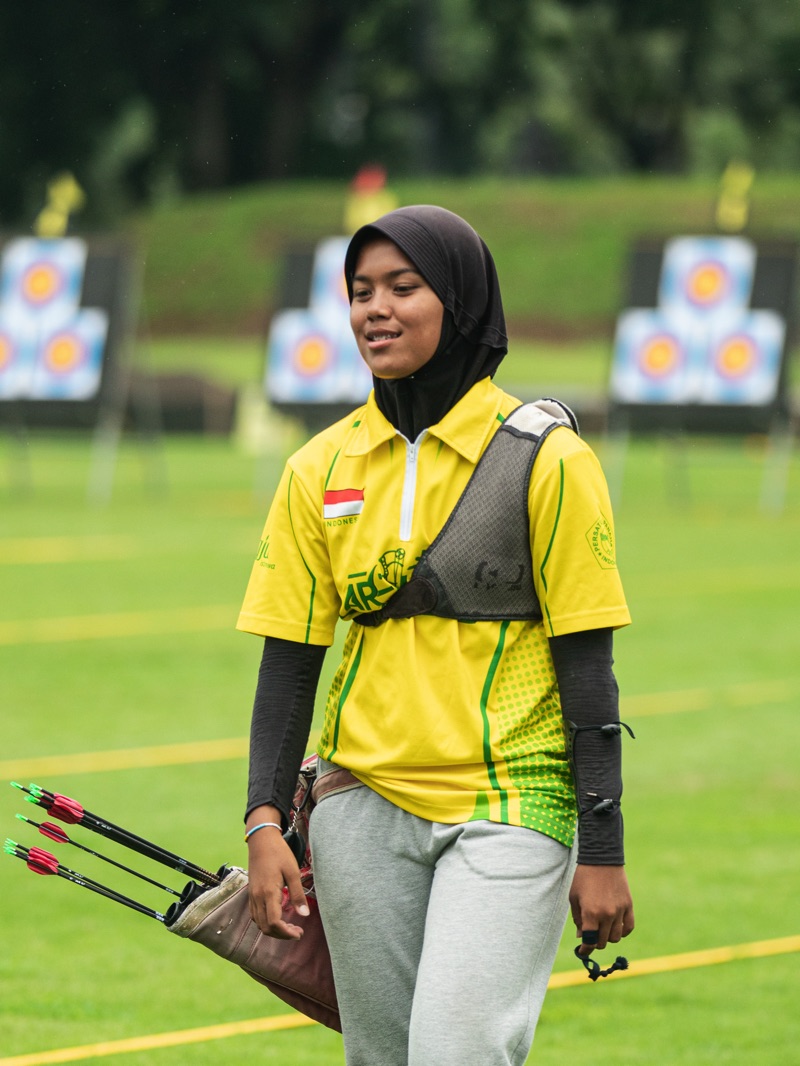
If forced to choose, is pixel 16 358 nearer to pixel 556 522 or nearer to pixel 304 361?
pixel 304 361

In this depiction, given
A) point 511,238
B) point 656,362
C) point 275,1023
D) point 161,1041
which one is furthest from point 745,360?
point 511,238

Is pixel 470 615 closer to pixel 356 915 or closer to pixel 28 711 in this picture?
pixel 356 915

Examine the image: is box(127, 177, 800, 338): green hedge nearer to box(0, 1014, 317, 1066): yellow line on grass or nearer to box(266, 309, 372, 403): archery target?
box(266, 309, 372, 403): archery target

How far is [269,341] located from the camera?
1889cm

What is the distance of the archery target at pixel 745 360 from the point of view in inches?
697

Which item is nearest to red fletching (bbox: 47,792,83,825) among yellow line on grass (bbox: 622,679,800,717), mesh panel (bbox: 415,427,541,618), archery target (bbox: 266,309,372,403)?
mesh panel (bbox: 415,427,541,618)

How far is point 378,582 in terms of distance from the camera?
299 centimetres

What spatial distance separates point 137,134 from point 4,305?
97.7 ft

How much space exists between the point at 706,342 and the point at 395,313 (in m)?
15.5

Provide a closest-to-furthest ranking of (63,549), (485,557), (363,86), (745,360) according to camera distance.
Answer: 1. (485,557)
2. (63,549)
3. (745,360)
4. (363,86)

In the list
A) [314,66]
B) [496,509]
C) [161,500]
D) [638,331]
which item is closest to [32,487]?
[161,500]

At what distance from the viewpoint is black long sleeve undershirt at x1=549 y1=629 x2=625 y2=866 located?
112 inches

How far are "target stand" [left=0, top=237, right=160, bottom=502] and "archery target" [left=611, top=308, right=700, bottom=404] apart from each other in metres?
4.54

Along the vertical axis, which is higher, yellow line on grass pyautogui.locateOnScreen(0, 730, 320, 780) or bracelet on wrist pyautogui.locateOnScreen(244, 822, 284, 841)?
bracelet on wrist pyautogui.locateOnScreen(244, 822, 284, 841)
